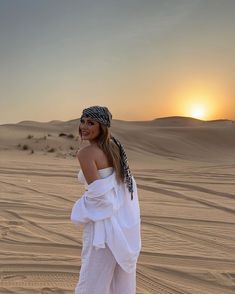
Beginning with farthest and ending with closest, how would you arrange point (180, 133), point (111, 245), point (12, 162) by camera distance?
point (180, 133), point (12, 162), point (111, 245)

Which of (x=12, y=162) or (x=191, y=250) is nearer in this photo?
(x=191, y=250)

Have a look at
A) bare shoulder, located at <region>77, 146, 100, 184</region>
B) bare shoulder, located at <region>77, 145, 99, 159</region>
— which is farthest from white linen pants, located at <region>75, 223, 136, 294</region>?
bare shoulder, located at <region>77, 145, 99, 159</region>

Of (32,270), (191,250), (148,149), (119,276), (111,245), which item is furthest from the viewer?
(148,149)

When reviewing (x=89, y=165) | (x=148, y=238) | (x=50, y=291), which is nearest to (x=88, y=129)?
(x=89, y=165)

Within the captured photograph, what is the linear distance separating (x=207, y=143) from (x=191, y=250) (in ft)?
77.8

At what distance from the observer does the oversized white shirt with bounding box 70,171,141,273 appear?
3.08 meters

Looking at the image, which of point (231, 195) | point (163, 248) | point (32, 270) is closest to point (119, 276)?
point (32, 270)

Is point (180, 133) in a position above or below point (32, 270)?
above

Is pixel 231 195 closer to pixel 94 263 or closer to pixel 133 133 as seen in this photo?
pixel 94 263

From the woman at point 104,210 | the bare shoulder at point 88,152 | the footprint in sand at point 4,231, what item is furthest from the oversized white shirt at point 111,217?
the footprint in sand at point 4,231

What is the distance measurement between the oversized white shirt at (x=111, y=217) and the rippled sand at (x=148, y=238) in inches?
61.7

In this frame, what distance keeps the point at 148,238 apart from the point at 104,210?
11.0 feet

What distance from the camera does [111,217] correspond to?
10.2ft

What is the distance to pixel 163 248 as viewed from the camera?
5840 mm
